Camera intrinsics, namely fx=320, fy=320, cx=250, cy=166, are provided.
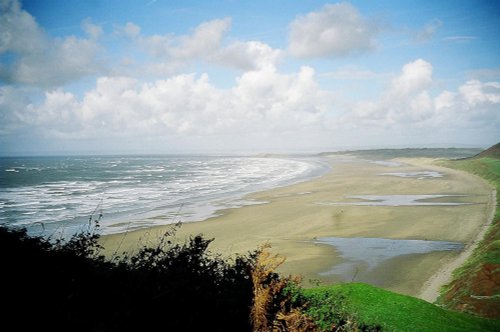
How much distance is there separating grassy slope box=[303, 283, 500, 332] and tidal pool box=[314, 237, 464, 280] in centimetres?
746

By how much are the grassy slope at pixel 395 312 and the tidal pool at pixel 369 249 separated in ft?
24.5

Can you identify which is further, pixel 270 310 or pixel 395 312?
pixel 395 312

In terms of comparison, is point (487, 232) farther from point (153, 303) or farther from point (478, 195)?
point (153, 303)

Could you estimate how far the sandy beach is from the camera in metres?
17.3

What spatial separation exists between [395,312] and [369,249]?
1269 cm

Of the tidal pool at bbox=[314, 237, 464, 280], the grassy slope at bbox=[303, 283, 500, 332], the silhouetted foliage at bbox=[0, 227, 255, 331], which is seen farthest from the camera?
the tidal pool at bbox=[314, 237, 464, 280]

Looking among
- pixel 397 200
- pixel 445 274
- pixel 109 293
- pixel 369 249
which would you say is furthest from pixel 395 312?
pixel 397 200

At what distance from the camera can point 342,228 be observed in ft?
84.5

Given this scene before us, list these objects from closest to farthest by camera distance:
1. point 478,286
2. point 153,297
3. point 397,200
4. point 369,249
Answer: point 153,297 < point 478,286 < point 369,249 < point 397,200

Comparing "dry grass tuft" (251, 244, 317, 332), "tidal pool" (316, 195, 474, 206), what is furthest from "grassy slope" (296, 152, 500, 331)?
"tidal pool" (316, 195, 474, 206)

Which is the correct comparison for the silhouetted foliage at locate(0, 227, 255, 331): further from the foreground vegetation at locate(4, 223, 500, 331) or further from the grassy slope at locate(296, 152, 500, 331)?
the grassy slope at locate(296, 152, 500, 331)

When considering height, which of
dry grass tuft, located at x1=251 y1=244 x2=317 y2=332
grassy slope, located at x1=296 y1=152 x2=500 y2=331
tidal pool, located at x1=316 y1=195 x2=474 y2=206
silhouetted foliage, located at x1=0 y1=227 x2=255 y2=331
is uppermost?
silhouetted foliage, located at x1=0 y1=227 x2=255 y2=331

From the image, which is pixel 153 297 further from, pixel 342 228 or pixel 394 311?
pixel 342 228

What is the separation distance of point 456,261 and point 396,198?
21.4 m
